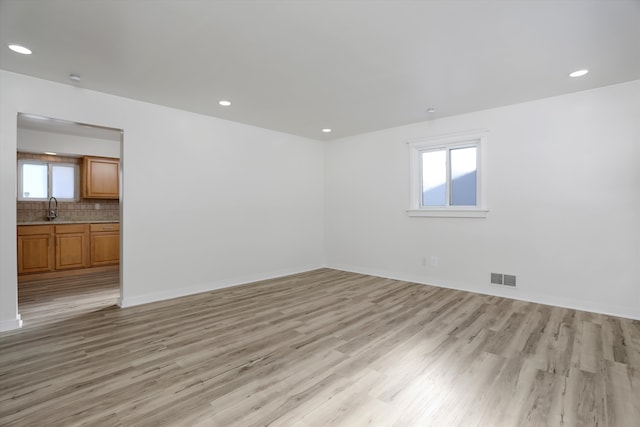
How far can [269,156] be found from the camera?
16.9ft

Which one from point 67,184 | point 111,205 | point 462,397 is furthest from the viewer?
point 111,205

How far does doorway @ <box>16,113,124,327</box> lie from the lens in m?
4.70

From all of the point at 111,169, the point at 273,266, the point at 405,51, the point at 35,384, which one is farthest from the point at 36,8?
the point at 111,169

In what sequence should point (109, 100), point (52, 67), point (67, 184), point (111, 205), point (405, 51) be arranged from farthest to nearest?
1. point (111, 205)
2. point (67, 184)
3. point (109, 100)
4. point (52, 67)
5. point (405, 51)

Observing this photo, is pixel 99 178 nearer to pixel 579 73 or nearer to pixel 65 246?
pixel 65 246

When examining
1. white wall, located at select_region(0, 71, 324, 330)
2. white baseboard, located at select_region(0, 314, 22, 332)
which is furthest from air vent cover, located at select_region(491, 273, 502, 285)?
white baseboard, located at select_region(0, 314, 22, 332)

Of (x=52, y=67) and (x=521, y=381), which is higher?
(x=52, y=67)

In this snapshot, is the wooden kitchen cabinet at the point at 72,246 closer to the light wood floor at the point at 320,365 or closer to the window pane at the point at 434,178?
the light wood floor at the point at 320,365

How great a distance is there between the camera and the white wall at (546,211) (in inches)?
127

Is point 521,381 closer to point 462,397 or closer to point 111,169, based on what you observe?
point 462,397

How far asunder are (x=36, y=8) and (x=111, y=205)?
5.18 meters

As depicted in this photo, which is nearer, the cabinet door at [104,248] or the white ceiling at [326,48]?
the white ceiling at [326,48]

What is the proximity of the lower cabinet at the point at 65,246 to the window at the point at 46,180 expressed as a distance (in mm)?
993

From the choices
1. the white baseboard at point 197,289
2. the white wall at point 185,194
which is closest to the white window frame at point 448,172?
the white wall at point 185,194
